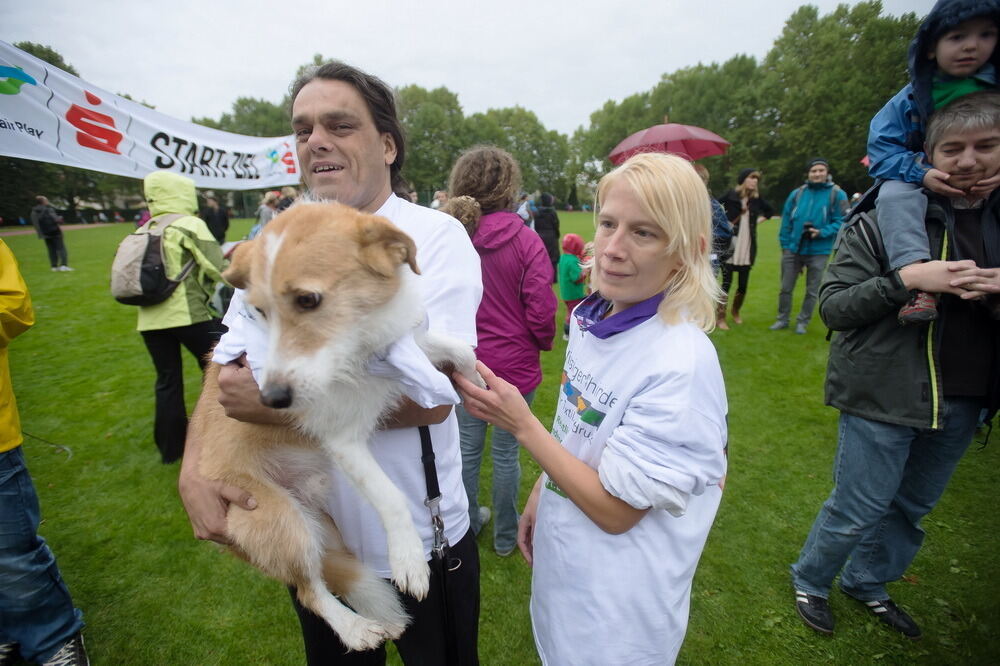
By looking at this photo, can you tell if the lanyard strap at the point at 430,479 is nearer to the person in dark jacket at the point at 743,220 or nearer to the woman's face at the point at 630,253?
the woman's face at the point at 630,253

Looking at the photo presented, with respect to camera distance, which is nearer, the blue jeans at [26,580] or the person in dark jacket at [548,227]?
the blue jeans at [26,580]

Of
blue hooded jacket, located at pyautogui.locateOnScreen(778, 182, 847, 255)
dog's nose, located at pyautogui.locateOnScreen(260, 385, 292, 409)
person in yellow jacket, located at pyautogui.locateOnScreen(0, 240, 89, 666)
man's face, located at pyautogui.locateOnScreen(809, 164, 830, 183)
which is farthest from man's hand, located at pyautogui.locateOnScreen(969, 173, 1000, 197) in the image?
man's face, located at pyautogui.locateOnScreen(809, 164, 830, 183)

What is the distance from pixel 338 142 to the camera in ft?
5.28

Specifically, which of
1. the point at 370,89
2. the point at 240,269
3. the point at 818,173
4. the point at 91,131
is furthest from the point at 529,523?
the point at 818,173

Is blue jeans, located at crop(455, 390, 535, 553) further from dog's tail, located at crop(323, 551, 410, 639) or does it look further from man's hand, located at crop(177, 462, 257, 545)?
man's hand, located at crop(177, 462, 257, 545)

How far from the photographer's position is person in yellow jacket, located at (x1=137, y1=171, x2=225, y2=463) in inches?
164

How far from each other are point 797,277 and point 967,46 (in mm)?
6706

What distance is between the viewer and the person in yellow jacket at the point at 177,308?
417cm

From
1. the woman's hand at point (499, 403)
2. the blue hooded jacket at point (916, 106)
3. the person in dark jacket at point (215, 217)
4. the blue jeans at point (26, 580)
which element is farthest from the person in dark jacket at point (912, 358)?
the person in dark jacket at point (215, 217)

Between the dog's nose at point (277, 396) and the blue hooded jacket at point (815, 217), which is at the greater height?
the blue hooded jacket at point (815, 217)

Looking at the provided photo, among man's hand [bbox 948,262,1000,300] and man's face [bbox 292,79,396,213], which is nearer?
man's face [bbox 292,79,396,213]

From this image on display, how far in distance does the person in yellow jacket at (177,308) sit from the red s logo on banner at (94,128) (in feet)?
1.27

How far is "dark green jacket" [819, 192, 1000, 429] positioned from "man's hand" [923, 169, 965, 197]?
3.0 inches

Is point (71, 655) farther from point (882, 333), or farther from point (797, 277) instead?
point (797, 277)
